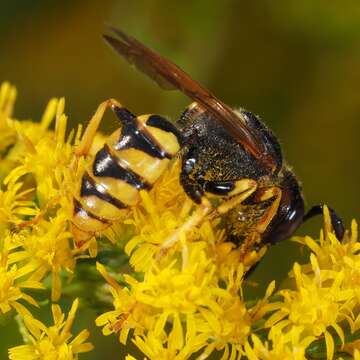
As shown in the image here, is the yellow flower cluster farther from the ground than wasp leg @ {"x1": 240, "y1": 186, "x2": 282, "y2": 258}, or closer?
closer

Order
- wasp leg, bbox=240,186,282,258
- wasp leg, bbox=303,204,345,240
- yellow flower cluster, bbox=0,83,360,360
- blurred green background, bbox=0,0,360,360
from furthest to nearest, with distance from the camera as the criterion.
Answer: blurred green background, bbox=0,0,360,360 → wasp leg, bbox=303,204,345,240 → wasp leg, bbox=240,186,282,258 → yellow flower cluster, bbox=0,83,360,360

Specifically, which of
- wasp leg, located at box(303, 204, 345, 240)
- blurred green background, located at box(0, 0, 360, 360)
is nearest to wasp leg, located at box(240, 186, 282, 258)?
wasp leg, located at box(303, 204, 345, 240)

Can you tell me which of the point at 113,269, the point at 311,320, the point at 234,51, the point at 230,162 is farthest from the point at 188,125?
the point at 234,51

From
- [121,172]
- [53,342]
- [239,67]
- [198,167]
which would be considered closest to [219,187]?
[198,167]

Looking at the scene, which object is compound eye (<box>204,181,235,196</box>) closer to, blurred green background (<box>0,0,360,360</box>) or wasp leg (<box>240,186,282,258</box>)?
wasp leg (<box>240,186,282,258</box>)

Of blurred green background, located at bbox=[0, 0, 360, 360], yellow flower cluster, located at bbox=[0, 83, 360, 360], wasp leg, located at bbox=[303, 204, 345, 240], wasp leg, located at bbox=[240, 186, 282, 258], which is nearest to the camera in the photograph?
yellow flower cluster, located at bbox=[0, 83, 360, 360]

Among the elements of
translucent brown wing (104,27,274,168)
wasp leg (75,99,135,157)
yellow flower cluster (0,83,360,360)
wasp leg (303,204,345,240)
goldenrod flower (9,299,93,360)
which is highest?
translucent brown wing (104,27,274,168)

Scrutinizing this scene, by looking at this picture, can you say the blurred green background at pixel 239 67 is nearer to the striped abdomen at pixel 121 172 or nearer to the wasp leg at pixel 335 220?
the wasp leg at pixel 335 220

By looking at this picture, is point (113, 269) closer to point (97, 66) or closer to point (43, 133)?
point (43, 133)
